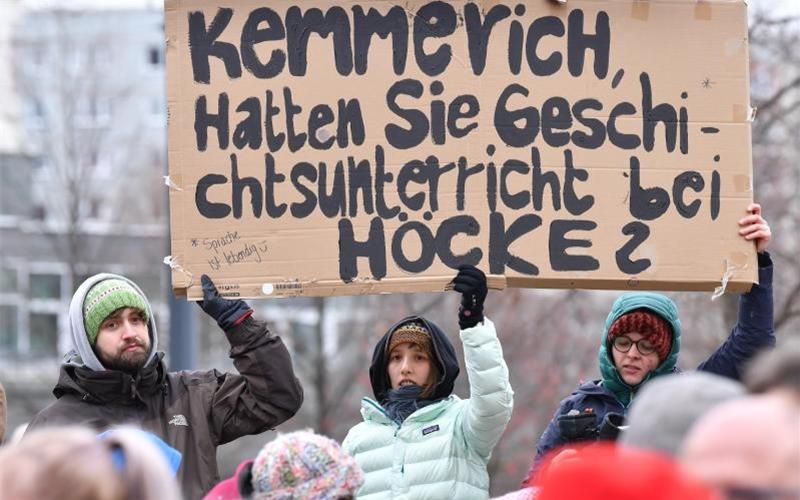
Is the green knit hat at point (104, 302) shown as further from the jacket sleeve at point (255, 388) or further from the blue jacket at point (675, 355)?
the blue jacket at point (675, 355)

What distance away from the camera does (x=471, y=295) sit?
5.06 metres

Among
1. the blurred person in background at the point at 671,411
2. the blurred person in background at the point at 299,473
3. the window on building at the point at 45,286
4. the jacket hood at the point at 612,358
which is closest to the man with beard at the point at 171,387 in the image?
the jacket hood at the point at 612,358

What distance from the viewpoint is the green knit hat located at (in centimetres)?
534

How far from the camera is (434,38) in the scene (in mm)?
5461

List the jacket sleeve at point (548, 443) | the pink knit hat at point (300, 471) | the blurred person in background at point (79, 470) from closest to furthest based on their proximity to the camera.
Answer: the blurred person in background at point (79, 470)
the pink knit hat at point (300, 471)
the jacket sleeve at point (548, 443)

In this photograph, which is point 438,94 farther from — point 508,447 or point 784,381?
point 508,447

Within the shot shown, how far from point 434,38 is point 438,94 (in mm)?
213

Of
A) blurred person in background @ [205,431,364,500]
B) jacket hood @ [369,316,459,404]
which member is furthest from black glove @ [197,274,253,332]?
blurred person in background @ [205,431,364,500]

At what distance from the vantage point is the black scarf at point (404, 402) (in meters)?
5.30

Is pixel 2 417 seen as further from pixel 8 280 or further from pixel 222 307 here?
pixel 8 280

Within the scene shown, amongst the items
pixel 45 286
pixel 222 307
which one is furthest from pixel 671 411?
pixel 45 286

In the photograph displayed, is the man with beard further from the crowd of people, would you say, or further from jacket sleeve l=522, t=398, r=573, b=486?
jacket sleeve l=522, t=398, r=573, b=486

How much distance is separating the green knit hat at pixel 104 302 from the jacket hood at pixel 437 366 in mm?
883


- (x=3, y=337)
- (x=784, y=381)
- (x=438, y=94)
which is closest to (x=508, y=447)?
(x=438, y=94)
